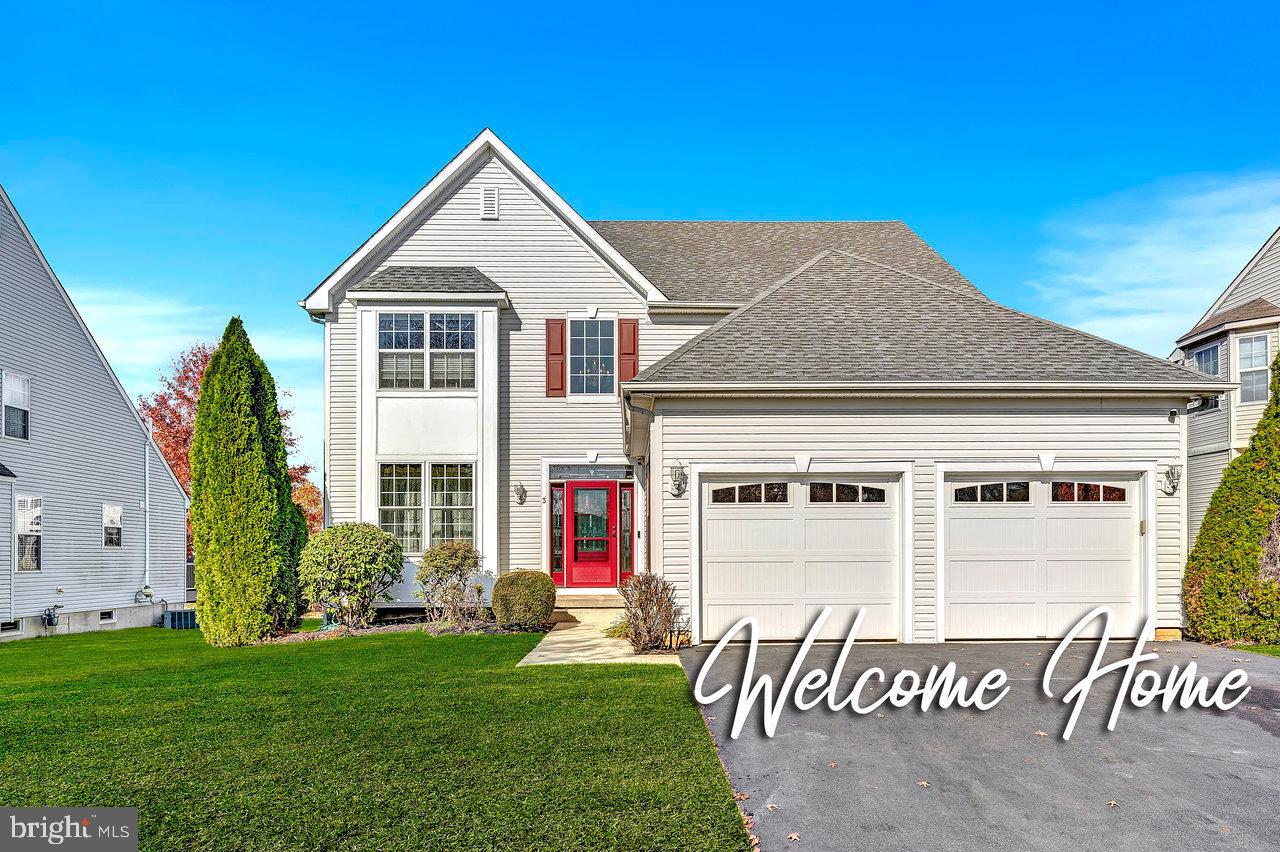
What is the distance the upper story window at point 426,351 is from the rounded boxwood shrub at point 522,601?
4100 millimetres

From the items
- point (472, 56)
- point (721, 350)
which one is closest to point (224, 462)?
point (721, 350)

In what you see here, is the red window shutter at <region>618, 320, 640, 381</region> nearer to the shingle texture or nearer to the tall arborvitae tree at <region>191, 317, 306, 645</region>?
the tall arborvitae tree at <region>191, 317, 306, 645</region>

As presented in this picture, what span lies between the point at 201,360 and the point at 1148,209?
31.6m

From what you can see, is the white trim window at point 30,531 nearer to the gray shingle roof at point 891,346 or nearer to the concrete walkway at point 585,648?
the concrete walkway at point 585,648

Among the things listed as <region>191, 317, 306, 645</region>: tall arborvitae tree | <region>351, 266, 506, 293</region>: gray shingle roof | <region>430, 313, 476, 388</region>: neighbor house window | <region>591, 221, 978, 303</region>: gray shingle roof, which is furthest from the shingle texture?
<region>191, 317, 306, 645</region>: tall arborvitae tree

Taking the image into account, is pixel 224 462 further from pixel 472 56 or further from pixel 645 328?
pixel 472 56

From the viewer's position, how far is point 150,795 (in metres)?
5.39

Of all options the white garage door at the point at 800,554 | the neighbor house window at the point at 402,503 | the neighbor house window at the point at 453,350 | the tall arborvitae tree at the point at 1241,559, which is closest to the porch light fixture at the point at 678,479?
the white garage door at the point at 800,554

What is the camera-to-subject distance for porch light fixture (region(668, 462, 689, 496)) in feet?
35.9

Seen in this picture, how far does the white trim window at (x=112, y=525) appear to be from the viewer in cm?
2011

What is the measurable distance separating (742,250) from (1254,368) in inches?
452

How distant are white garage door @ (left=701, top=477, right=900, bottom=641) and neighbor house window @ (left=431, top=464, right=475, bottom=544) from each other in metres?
6.02

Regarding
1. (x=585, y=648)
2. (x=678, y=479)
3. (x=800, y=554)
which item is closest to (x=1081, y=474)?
(x=800, y=554)

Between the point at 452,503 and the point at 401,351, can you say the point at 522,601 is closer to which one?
the point at 452,503
